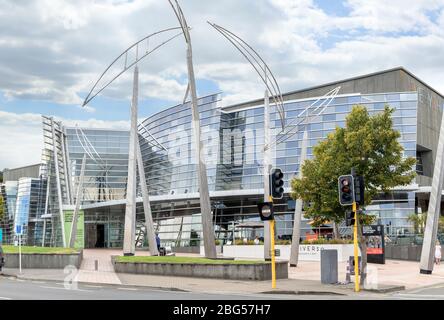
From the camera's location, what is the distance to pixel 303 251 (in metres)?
42.6

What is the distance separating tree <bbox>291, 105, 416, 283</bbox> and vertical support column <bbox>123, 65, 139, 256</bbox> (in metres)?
15.2

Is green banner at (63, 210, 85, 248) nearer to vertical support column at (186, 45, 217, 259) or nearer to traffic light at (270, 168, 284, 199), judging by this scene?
vertical support column at (186, 45, 217, 259)

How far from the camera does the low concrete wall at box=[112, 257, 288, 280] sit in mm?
23156

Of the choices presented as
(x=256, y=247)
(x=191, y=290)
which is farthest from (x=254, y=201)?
(x=191, y=290)

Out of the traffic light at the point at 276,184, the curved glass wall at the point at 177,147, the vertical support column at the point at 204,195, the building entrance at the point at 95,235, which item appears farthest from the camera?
the building entrance at the point at 95,235

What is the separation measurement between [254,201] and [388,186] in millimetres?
40787

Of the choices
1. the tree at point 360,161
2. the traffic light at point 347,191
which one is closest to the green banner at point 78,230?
the tree at point 360,161

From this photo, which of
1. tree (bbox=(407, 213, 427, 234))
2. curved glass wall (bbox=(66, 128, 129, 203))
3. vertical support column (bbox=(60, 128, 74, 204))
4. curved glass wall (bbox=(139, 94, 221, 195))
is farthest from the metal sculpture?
curved glass wall (bbox=(66, 128, 129, 203))

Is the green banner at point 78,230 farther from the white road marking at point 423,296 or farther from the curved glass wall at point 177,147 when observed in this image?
the white road marking at point 423,296

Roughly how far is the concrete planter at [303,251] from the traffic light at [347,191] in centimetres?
1859

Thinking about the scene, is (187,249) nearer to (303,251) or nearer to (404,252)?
(303,251)

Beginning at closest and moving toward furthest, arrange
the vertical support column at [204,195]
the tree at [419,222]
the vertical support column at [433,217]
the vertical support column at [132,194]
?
the vertical support column at [204,195] < the vertical support column at [433,217] < the vertical support column at [132,194] < the tree at [419,222]

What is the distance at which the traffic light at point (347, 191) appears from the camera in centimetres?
1919

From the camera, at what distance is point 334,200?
22.5 m
